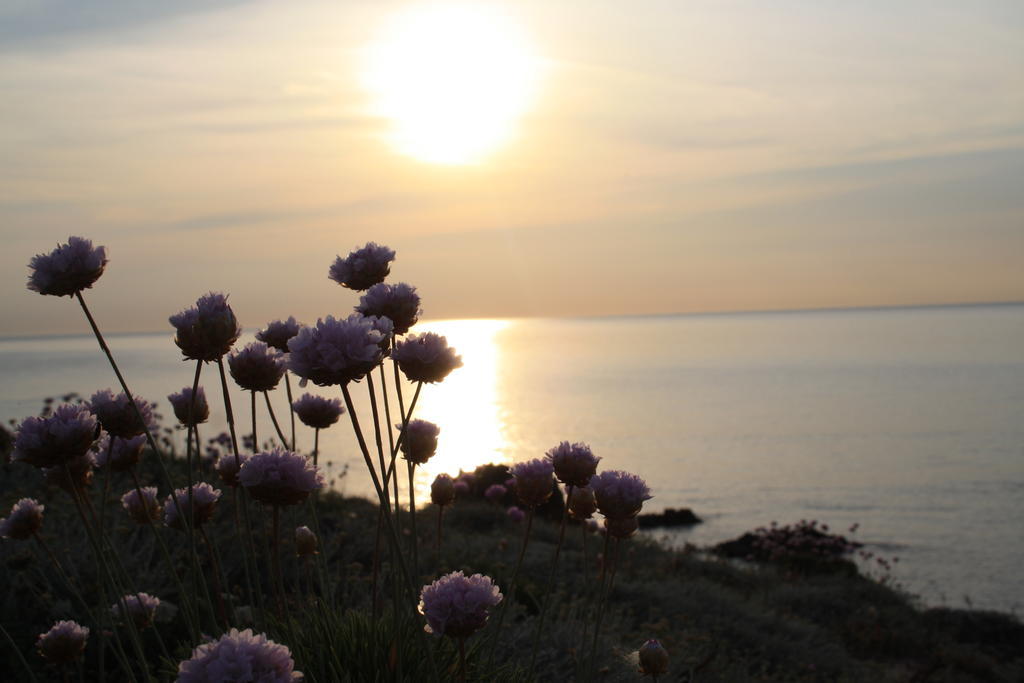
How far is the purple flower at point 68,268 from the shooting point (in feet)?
8.73

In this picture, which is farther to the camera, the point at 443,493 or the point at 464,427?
the point at 464,427

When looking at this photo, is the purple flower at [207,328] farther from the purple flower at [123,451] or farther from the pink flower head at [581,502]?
the pink flower head at [581,502]

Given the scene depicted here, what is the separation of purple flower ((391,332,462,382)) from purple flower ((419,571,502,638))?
595 millimetres

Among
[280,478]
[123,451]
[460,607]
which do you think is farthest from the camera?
[123,451]

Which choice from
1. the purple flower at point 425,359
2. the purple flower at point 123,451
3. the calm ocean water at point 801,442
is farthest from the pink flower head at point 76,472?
the calm ocean water at point 801,442

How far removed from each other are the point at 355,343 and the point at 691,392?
180ft

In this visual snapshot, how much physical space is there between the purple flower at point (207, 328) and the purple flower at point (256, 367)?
191mm

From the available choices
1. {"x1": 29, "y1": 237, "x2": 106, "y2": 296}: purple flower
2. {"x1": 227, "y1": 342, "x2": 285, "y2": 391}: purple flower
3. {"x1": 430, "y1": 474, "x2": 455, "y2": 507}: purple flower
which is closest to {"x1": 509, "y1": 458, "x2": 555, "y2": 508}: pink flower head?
{"x1": 430, "y1": 474, "x2": 455, "y2": 507}: purple flower

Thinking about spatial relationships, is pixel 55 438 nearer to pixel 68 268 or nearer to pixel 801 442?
pixel 68 268

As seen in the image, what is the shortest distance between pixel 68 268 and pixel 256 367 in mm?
680

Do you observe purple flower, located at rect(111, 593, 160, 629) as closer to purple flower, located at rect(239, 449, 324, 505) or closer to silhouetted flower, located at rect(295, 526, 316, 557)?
silhouetted flower, located at rect(295, 526, 316, 557)

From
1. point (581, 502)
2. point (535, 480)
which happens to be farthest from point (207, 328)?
point (581, 502)

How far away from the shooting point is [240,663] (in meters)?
1.42

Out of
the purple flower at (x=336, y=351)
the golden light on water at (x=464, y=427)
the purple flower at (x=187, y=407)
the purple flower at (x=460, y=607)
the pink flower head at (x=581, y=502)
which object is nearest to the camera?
the purple flower at (x=336, y=351)
